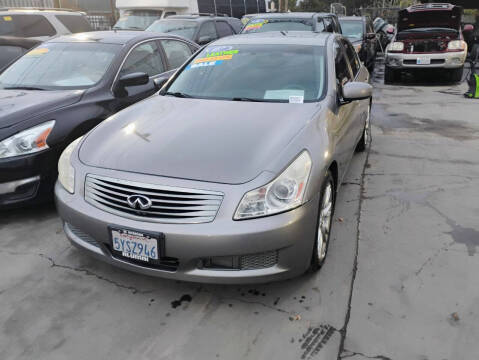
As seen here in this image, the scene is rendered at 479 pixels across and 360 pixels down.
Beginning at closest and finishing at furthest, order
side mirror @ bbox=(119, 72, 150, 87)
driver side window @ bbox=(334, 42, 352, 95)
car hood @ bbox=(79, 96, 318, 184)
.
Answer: car hood @ bbox=(79, 96, 318, 184)
driver side window @ bbox=(334, 42, 352, 95)
side mirror @ bbox=(119, 72, 150, 87)

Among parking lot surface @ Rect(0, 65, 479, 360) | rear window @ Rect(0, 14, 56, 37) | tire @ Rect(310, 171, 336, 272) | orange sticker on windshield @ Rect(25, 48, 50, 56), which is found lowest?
parking lot surface @ Rect(0, 65, 479, 360)

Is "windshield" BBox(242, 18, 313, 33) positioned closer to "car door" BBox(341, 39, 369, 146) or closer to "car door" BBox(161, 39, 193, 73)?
"car door" BBox(161, 39, 193, 73)

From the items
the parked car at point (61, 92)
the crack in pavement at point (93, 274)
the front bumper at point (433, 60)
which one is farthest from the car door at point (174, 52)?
the front bumper at point (433, 60)

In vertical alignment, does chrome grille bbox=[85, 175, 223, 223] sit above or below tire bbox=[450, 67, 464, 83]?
above

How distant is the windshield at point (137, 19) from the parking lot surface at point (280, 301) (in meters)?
10.7

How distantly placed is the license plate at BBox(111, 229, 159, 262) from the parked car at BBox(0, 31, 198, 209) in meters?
1.49

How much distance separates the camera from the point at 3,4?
1788 cm

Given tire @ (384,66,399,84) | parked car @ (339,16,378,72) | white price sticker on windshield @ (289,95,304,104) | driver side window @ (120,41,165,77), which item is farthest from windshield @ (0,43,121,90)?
tire @ (384,66,399,84)

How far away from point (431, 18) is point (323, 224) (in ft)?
33.6

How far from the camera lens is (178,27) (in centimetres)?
998

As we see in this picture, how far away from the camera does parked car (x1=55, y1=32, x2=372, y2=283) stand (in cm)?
242

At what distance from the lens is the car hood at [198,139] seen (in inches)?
102

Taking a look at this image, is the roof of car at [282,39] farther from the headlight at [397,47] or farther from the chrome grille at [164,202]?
the headlight at [397,47]

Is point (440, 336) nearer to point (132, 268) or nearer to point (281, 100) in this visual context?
point (132, 268)
